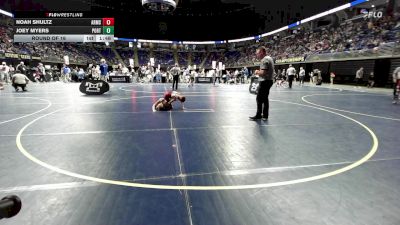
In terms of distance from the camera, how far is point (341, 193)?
2.60m

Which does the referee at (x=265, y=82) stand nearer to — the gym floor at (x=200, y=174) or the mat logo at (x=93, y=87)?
the gym floor at (x=200, y=174)

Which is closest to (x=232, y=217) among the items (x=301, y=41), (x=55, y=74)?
(x=55, y=74)

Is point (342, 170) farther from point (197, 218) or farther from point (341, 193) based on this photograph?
point (197, 218)

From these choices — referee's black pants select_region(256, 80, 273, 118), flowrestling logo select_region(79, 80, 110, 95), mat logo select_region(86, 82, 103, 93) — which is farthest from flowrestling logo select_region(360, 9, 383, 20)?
mat logo select_region(86, 82, 103, 93)

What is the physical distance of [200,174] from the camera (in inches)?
121

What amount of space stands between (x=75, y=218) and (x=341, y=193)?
262cm
